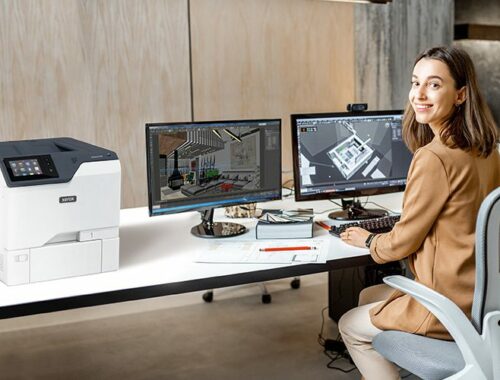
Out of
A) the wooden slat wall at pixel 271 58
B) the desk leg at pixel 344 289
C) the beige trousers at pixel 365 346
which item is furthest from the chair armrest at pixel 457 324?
the wooden slat wall at pixel 271 58

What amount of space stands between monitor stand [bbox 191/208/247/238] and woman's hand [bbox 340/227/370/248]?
43cm

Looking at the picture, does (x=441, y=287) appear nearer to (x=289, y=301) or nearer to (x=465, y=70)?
(x=465, y=70)

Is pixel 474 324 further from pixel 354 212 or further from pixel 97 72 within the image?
pixel 97 72

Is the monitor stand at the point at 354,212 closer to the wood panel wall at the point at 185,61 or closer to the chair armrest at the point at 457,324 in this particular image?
the chair armrest at the point at 457,324

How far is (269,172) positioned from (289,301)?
1424mm

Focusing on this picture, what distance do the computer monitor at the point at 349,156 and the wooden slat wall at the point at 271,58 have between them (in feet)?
4.88

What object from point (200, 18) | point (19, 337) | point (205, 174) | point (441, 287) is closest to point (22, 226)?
point (205, 174)

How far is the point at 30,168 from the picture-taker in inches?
83.4

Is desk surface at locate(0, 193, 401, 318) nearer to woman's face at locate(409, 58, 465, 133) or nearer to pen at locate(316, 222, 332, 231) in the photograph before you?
pen at locate(316, 222, 332, 231)

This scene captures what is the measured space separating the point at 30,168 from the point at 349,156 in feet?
4.51

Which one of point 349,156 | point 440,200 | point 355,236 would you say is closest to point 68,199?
point 355,236

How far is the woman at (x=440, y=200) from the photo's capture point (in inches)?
78.7

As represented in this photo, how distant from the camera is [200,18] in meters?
4.31

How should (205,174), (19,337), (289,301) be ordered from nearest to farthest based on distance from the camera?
(205,174), (19,337), (289,301)
